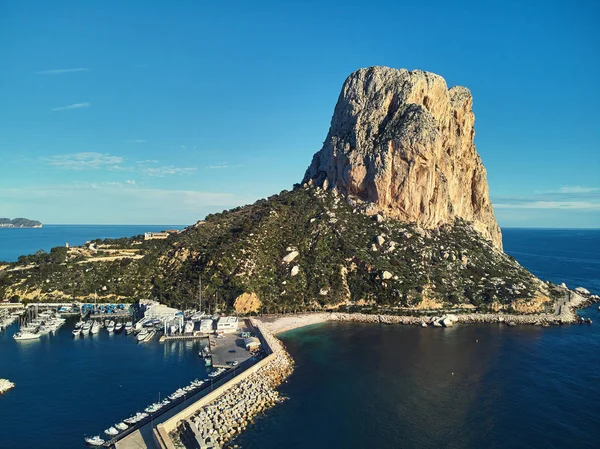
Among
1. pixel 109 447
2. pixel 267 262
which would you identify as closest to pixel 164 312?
pixel 267 262

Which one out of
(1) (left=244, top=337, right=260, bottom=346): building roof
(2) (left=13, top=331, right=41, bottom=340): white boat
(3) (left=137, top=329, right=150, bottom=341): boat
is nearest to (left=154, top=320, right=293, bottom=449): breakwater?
(1) (left=244, top=337, right=260, bottom=346): building roof

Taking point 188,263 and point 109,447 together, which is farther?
point 188,263

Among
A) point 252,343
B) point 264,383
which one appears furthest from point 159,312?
point 264,383

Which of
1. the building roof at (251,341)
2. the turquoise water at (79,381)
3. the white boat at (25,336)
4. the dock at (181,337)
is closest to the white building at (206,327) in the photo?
the dock at (181,337)

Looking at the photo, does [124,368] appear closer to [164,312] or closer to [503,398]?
[164,312]

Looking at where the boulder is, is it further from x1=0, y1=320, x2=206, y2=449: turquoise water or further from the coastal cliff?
x1=0, y1=320, x2=206, y2=449: turquoise water

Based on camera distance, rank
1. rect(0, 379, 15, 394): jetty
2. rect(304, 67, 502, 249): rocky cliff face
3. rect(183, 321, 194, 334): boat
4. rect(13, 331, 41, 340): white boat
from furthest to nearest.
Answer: rect(304, 67, 502, 249): rocky cliff face < rect(183, 321, 194, 334): boat < rect(13, 331, 41, 340): white boat < rect(0, 379, 15, 394): jetty
